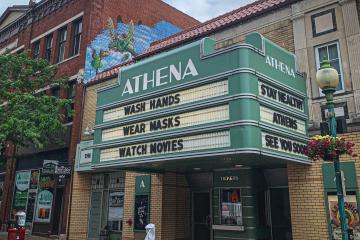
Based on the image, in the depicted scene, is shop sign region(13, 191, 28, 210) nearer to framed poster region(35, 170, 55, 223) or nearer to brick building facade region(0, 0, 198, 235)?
brick building facade region(0, 0, 198, 235)

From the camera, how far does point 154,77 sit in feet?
35.5

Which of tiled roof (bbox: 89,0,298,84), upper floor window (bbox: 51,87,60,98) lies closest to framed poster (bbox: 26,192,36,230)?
upper floor window (bbox: 51,87,60,98)

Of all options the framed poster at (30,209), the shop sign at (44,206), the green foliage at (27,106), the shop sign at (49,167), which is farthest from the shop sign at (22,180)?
the shop sign at (49,167)

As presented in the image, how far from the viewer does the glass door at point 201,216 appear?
561 inches

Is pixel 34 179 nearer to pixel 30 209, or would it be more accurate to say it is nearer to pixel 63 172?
pixel 30 209

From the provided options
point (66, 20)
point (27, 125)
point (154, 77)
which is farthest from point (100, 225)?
point (66, 20)

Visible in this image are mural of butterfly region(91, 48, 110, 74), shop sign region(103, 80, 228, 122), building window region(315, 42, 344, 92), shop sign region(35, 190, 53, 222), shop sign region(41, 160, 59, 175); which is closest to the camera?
shop sign region(103, 80, 228, 122)

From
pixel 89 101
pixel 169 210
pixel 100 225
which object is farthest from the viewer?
pixel 89 101

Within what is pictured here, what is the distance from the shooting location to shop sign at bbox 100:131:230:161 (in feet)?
29.0

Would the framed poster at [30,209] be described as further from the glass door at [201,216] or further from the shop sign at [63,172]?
the glass door at [201,216]

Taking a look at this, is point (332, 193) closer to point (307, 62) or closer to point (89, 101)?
point (307, 62)

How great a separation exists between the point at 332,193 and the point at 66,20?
58.6ft

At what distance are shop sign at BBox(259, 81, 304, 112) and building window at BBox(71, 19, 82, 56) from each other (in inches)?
565

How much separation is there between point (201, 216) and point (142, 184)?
2.63 meters
